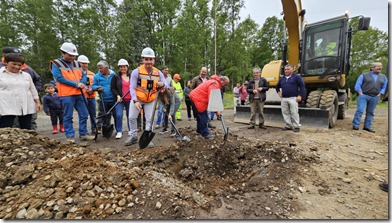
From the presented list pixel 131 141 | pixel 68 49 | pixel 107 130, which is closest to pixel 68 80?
pixel 68 49

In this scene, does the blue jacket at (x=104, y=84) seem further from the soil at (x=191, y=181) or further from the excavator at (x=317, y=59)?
the excavator at (x=317, y=59)

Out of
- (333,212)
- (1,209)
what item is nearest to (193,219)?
(333,212)

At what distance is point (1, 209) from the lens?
6.33ft

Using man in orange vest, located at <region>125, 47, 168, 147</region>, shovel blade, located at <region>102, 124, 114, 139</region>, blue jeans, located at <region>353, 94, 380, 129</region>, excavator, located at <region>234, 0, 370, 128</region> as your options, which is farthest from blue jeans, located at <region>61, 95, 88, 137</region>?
blue jeans, located at <region>353, 94, 380, 129</region>

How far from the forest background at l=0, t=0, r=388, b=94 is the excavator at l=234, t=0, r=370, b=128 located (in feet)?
40.8

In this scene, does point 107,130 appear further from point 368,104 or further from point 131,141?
point 368,104

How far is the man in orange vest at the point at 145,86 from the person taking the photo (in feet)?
11.8

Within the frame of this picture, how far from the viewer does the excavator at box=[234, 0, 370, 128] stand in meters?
5.56

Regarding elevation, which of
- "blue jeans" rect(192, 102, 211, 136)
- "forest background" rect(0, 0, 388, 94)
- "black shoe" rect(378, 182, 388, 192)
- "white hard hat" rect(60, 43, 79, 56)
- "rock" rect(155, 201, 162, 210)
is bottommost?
"black shoe" rect(378, 182, 388, 192)

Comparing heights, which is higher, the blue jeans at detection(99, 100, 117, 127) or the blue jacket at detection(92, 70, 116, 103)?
the blue jacket at detection(92, 70, 116, 103)

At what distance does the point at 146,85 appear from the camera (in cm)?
364

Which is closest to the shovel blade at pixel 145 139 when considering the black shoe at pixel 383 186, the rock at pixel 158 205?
the rock at pixel 158 205

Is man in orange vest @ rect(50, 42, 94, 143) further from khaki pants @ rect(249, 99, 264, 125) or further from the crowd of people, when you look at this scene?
khaki pants @ rect(249, 99, 264, 125)

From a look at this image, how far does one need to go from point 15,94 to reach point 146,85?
6.72 feet
